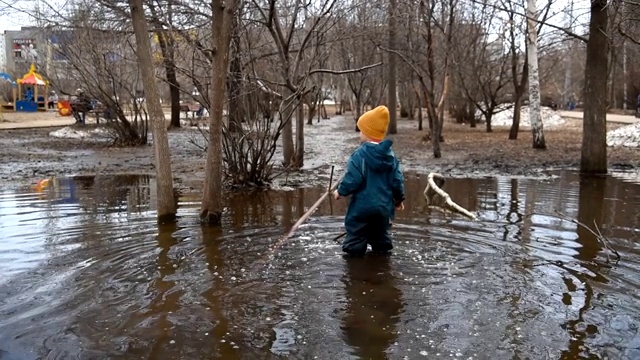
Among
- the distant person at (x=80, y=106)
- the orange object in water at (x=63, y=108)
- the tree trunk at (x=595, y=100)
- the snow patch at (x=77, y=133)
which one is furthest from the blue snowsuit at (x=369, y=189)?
the orange object in water at (x=63, y=108)

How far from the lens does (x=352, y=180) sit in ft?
18.0

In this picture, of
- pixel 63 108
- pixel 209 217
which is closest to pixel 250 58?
pixel 209 217

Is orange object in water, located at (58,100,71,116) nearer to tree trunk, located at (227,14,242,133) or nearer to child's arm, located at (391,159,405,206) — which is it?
tree trunk, located at (227,14,242,133)

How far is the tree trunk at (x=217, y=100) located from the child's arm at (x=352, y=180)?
230cm

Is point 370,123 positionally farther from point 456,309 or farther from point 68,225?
point 68,225

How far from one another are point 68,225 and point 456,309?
5.02 m

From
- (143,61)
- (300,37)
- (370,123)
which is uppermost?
(300,37)

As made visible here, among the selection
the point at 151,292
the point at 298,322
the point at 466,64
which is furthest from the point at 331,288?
the point at 466,64

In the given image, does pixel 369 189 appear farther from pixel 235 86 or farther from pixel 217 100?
pixel 235 86

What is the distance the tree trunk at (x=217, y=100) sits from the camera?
6.92 metres

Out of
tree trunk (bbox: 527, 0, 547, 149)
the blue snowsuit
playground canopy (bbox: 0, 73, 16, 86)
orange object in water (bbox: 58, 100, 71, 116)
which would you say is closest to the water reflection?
the blue snowsuit

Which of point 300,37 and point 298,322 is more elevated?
point 300,37

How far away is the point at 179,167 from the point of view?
13.6m

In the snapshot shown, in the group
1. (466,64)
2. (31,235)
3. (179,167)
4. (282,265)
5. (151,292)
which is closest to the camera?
(151,292)
